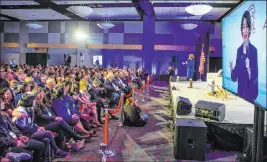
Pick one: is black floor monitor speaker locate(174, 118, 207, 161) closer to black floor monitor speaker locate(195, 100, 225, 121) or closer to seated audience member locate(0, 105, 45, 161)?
black floor monitor speaker locate(195, 100, 225, 121)

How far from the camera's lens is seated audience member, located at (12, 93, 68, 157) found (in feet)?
11.8

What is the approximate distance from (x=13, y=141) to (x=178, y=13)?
13148mm

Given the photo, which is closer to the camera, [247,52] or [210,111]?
[247,52]

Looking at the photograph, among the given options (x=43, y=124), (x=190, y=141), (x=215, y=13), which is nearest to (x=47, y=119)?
(x=43, y=124)

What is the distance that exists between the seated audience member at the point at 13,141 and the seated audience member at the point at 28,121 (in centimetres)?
9

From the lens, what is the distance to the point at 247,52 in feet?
8.25

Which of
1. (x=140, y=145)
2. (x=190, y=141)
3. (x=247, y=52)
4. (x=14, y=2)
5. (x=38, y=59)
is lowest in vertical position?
(x=140, y=145)

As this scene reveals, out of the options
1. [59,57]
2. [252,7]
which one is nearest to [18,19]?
[59,57]

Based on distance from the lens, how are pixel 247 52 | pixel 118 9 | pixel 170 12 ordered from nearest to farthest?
pixel 247 52
pixel 118 9
pixel 170 12

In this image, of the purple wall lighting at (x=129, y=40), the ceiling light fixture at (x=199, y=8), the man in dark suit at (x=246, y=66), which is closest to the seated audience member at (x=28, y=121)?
the man in dark suit at (x=246, y=66)

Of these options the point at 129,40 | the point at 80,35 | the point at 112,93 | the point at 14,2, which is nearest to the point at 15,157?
the point at 112,93

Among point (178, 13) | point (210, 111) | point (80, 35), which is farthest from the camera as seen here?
point (80, 35)

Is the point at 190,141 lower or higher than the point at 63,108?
lower

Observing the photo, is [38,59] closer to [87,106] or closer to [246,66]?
[87,106]
